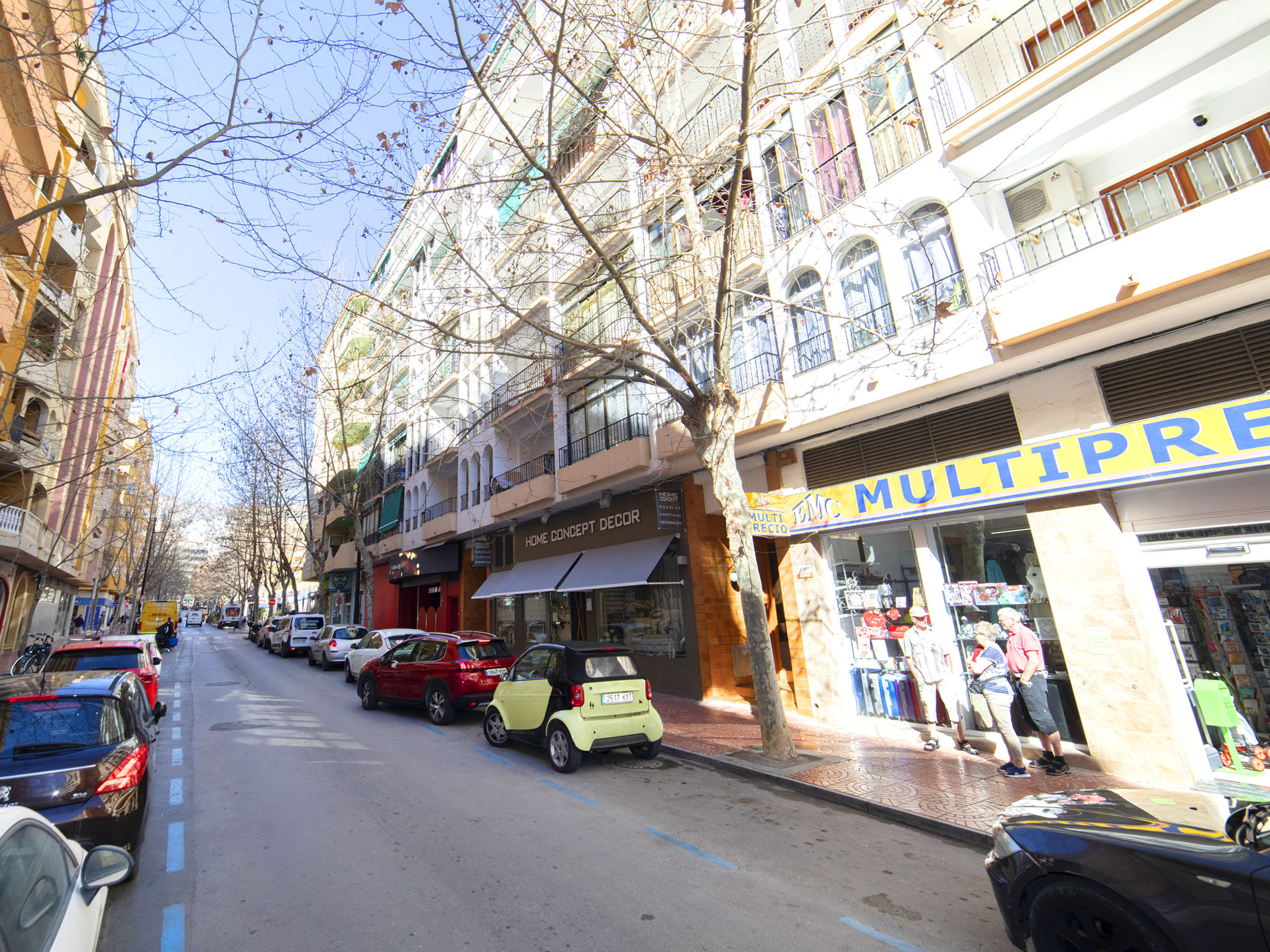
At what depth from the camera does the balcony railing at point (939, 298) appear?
8.48 m

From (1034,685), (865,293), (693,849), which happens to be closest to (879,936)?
(693,849)

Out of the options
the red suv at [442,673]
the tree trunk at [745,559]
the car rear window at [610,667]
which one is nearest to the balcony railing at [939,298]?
the tree trunk at [745,559]

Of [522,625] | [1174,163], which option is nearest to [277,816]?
[1174,163]

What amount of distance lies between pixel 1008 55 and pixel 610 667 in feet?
36.3

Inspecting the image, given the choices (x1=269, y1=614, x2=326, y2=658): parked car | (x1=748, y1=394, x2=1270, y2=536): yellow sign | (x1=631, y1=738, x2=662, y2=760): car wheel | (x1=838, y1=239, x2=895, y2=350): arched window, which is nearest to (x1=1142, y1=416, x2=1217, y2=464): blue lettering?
(x1=748, y1=394, x2=1270, y2=536): yellow sign

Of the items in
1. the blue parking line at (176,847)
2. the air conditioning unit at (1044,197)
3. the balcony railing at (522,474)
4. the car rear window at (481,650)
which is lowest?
the blue parking line at (176,847)

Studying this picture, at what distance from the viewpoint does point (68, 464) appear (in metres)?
23.0

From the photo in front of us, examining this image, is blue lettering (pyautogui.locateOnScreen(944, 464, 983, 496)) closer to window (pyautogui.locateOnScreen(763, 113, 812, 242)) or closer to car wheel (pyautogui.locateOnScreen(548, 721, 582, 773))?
window (pyautogui.locateOnScreen(763, 113, 812, 242))

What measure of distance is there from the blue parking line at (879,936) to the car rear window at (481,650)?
333 inches

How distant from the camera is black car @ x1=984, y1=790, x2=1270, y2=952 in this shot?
2.50 metres

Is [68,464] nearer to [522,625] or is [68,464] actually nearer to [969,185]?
[522,625]

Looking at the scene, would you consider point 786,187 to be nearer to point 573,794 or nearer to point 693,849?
point 573,794

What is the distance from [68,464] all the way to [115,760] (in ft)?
84.6

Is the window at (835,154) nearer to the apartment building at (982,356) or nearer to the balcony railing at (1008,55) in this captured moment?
the apartment building at (982,356)
